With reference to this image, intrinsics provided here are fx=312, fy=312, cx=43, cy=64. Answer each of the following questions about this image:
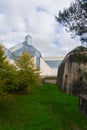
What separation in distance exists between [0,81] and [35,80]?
15888mm

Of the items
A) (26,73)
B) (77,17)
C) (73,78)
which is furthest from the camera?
(73,78)

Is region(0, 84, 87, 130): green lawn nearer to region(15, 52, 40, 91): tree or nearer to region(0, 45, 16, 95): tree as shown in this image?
region(0, 45, 16, 95): tree

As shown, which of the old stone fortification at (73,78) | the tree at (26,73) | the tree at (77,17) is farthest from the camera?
the old stone fortification at (73,78)

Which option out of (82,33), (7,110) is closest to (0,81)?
(7,110)

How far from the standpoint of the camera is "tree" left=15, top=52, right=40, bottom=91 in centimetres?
4312

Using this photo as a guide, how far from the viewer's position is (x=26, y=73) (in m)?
43.9

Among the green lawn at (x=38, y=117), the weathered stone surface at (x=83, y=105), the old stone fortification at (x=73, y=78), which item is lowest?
the green lawn at (x=38, y=117)

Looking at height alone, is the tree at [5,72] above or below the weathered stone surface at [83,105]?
above

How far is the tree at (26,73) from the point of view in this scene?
43125mm

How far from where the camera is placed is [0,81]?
1092 inches

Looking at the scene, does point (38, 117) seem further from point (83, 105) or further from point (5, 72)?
point (5, 72)

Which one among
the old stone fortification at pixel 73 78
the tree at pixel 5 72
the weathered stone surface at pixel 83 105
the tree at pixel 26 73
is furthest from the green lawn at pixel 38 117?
the old stone fortification at pixel 73 78

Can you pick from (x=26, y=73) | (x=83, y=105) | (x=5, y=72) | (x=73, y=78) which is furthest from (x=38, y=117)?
(x=73, y=78)

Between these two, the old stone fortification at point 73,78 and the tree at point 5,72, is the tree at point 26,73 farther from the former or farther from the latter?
the tree at point 5,72
